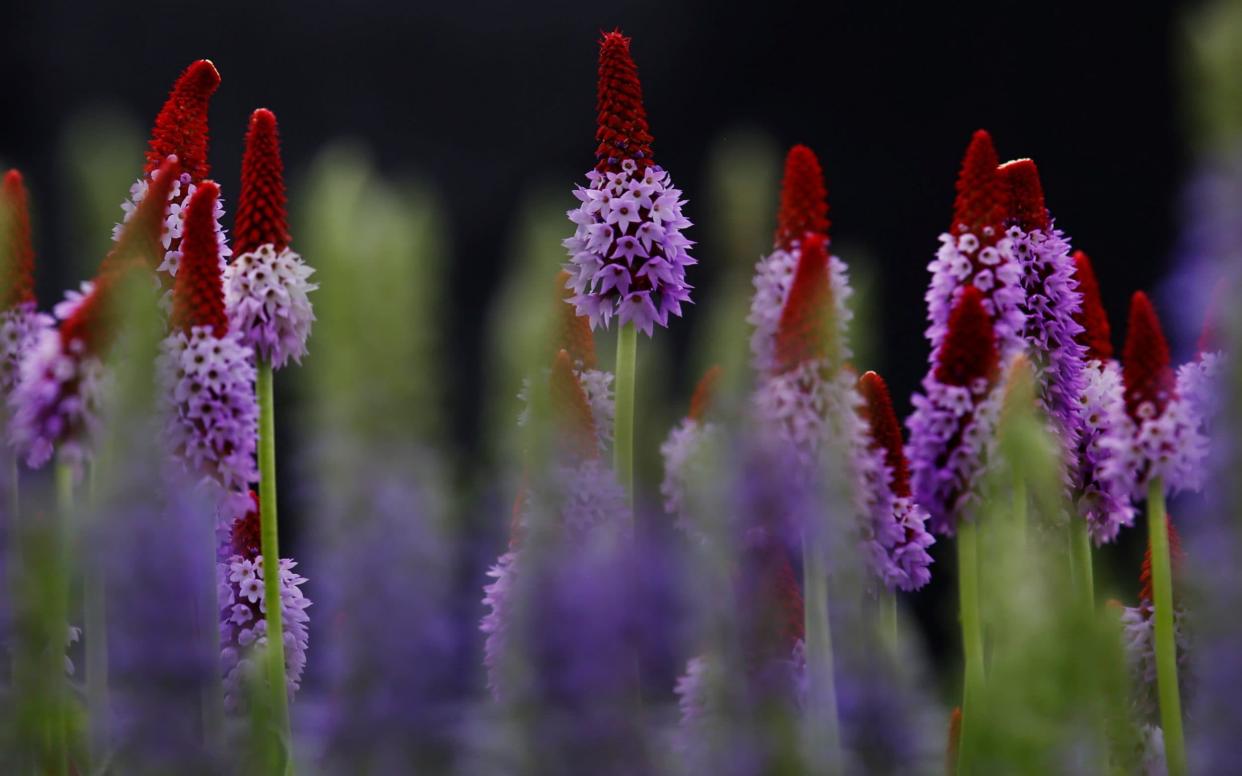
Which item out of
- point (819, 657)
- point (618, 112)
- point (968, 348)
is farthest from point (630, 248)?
point (819, 657)

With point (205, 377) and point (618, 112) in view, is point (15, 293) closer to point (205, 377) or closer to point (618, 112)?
point (205, 377)

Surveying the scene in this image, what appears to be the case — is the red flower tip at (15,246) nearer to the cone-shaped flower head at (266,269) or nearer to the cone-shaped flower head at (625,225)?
the cone-shaped flower head at (266,269)

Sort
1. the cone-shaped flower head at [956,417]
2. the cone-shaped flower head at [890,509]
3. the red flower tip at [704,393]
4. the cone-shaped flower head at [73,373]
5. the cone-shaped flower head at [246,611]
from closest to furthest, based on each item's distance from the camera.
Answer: the red flower tip at [704,393]
the cone-shaped flower head at [73,373]
the cone-shaped flower head at [956,417]
the cone-shaped flower head at [890,509]
the cone-shaped flower head at [246,611]

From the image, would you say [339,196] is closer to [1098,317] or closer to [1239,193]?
[1239,193]

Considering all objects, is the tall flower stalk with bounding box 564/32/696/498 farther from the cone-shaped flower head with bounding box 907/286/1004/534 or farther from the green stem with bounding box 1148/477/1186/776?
the green stem with bounding box 1148/477/1186/776

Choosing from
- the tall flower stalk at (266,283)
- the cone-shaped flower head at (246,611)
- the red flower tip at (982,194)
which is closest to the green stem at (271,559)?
the tall flower stalk at (266,283)

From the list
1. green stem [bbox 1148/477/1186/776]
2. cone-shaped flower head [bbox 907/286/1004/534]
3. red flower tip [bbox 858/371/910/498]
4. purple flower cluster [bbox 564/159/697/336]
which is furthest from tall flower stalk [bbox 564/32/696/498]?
green stem [bbox 1148/477/1186/776]
